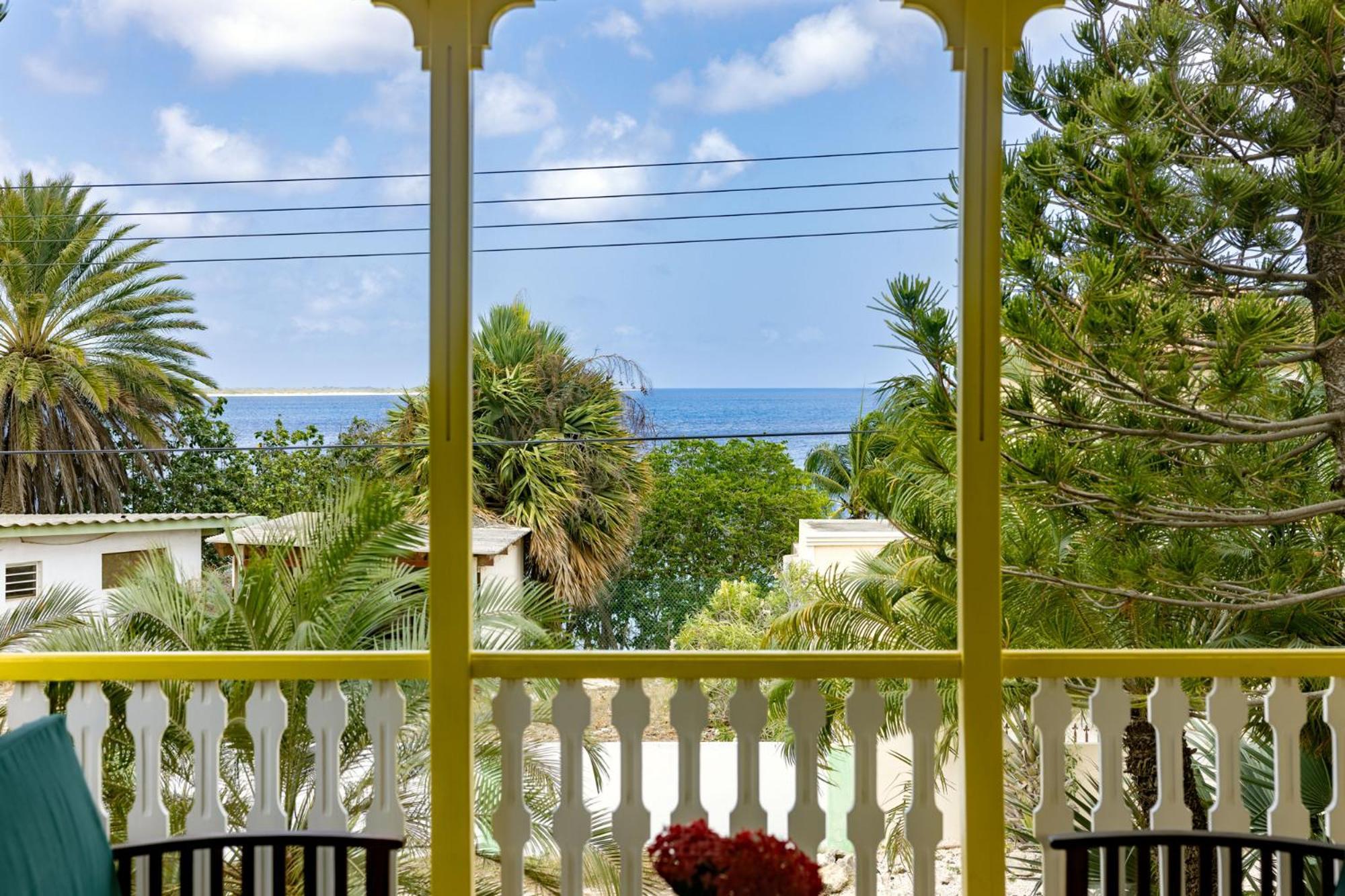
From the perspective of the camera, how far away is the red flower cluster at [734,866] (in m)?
1.00

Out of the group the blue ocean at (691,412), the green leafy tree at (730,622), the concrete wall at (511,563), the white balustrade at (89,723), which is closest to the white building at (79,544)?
the concrete wall at (511,563)

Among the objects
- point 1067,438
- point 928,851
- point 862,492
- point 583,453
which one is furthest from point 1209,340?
point 583,453

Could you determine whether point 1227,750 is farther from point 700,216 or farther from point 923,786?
point 700,216

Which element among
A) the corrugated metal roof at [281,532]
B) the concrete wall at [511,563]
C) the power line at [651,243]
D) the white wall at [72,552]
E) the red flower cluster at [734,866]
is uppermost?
the power line at [651,243]

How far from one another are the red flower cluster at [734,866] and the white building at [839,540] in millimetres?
6063

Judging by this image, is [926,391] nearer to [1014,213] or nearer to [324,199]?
[1014,213]

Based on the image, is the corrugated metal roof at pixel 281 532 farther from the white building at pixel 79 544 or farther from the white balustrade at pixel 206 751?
the white building at pixel 79 544

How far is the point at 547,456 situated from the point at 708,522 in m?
2.34

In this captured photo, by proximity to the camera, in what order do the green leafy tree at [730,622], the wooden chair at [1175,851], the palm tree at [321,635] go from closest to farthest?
the wooden chair at [1175,851] → the palm tree at [321,635] → the green leafy tree at [730,622]

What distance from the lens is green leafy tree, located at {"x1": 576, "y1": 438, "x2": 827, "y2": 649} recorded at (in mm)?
8875

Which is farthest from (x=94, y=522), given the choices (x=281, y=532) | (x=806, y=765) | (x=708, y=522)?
(x=806, y=765)

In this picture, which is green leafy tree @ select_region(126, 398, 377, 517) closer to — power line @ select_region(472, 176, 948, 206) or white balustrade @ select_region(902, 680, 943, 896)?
power line @ select_region(472, 176, 948, 206)

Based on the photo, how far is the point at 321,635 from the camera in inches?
120

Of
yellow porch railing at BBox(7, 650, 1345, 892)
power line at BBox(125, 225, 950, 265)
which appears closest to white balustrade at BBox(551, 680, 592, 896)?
yellow porch railing at BBox(7, 650, 1345, 892)
